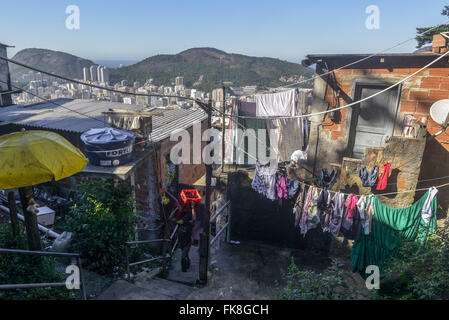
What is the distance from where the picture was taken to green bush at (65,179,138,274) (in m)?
7.02

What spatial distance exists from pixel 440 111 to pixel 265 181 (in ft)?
17.4

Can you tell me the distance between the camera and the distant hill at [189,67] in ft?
194

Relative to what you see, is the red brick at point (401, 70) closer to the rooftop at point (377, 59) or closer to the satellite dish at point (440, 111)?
the rooftop at point (377, 59)

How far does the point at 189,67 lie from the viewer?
243 ft

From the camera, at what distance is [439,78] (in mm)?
9141

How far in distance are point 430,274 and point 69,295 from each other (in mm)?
6748

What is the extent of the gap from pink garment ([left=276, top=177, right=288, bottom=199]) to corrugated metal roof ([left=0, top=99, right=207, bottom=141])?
4870 mm

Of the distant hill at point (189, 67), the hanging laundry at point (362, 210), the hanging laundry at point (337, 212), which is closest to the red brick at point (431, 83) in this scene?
the hanging laundry at point (362, 210)

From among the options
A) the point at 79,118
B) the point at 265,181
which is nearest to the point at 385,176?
the point at 265,181

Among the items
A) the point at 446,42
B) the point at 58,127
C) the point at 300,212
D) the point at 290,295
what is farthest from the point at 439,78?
the point at 58,127

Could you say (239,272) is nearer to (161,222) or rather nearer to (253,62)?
(161,222)

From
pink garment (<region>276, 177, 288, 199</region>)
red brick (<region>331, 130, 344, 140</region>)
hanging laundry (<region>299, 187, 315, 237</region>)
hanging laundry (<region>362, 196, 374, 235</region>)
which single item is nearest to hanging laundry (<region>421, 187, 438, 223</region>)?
hanging laundry (<region>362, 196, 374, 235</region>)

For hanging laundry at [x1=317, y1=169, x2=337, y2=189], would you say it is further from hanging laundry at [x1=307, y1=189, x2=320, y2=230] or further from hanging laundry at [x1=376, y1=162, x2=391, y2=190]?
hanging laundry at [x1=376, y1=162, x2=391, y2=190]

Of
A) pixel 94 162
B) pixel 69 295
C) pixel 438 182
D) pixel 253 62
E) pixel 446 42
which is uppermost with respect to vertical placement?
pixel 253 62
